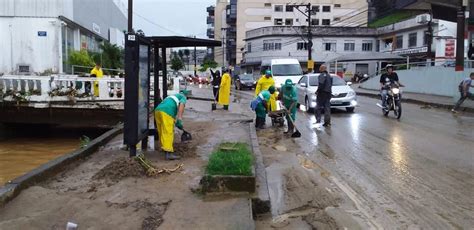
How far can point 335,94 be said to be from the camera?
17891 millimetres

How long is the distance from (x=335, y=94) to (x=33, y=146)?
1024cm

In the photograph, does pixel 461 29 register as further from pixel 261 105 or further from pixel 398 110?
pixel 261 105

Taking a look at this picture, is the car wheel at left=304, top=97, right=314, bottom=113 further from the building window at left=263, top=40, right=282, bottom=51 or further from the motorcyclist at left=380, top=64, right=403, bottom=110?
the building window at left=263, top=40, right=282, bottom=51

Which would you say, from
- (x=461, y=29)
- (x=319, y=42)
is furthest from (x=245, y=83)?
(x=461, y=29)

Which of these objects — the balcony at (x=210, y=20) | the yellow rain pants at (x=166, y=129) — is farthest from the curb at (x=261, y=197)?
the balcony at (x=210, y=20)

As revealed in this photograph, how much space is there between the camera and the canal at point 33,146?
1252cm

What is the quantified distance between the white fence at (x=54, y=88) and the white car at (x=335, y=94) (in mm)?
6809

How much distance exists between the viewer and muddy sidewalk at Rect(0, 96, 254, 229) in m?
5.35

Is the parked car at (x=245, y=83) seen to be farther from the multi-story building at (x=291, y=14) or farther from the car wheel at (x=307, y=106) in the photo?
the multi-story building at (x=291, y=14)

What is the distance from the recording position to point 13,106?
51.3 feet

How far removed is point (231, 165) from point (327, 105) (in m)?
7.96

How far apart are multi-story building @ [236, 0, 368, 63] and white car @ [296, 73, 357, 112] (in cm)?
6858

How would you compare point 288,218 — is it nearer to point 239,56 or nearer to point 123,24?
point 123,24

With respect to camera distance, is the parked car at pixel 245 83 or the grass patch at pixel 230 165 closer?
the grass patch at pixel 230 165
